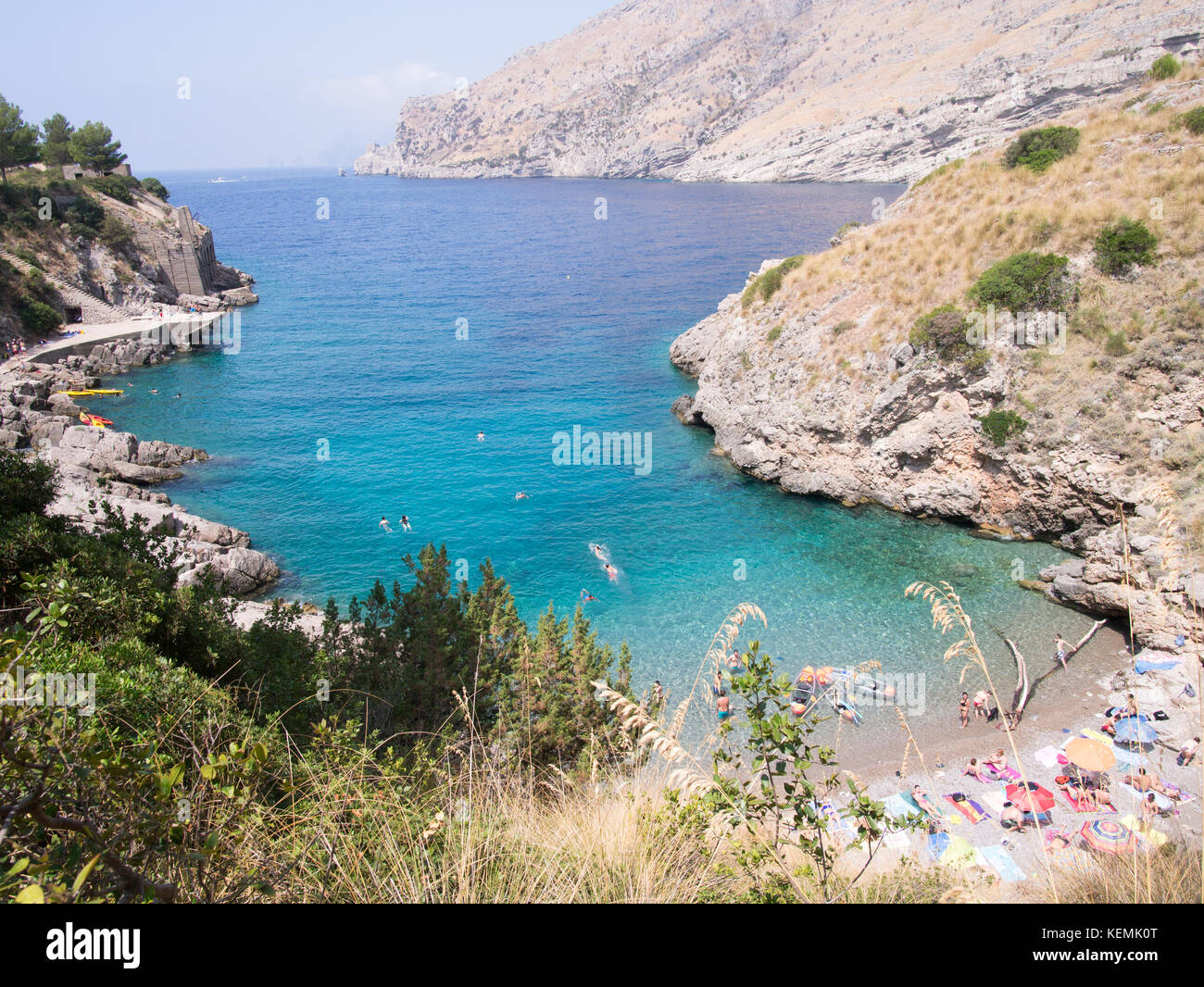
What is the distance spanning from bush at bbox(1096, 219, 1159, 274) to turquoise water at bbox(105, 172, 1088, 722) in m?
12.5

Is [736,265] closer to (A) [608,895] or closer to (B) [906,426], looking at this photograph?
(B) [906,426]

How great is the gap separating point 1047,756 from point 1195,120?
31026 millimetres

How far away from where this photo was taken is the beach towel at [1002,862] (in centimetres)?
1520

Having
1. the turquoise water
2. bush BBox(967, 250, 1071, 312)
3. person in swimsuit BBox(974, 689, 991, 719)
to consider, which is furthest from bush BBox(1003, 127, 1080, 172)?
person in swimsuit BBox(974, 689, 991, 719)

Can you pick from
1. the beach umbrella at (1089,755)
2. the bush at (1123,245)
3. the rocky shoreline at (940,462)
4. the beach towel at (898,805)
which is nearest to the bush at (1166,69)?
the bush at (1123,245)

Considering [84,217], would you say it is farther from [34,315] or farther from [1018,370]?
[1018,370]

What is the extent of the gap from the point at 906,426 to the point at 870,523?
4906mm

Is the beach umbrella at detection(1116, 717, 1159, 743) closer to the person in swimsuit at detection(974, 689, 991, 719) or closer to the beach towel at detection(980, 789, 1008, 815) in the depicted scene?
the person in swimsuit at detection(974, 689, 991, 719)

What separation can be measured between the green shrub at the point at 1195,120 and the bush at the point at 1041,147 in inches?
162

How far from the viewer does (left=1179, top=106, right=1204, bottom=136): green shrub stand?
1201 inches
